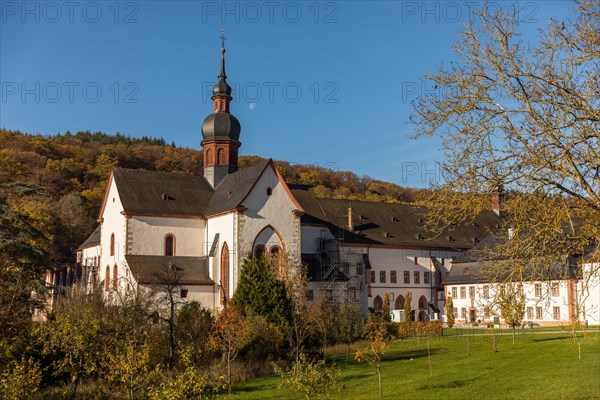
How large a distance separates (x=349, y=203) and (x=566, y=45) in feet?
165

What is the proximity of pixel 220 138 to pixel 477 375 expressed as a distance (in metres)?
29.1

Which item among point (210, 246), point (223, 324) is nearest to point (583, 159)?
point (223, 324)

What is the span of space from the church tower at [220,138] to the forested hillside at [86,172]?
1014 inches

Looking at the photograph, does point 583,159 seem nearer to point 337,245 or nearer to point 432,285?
point 337,245

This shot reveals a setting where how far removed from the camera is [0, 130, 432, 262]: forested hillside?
7475 centimetres

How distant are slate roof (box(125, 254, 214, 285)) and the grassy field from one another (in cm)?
1307

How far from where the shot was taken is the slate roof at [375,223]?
178ft

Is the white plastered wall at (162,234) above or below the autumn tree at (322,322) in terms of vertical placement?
above

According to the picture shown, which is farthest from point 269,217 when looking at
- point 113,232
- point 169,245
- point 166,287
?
point 113,232

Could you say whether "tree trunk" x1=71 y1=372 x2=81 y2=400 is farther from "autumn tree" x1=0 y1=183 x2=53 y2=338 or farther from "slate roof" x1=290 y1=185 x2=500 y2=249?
"slate roof" x1=290 y1=185 x2=500 y2=249

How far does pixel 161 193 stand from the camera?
150 ft

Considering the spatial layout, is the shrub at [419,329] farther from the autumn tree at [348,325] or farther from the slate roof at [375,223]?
the slate roof at [375,223]

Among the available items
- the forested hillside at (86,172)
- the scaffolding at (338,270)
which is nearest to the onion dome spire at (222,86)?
the scaffolding at (338,270)

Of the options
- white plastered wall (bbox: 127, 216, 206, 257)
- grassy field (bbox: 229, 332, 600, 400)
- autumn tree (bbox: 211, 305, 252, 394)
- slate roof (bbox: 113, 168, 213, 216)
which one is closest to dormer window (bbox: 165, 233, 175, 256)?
white plastered wall (bbox: 127, 216, 206, 257)
